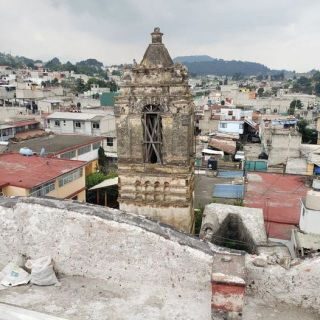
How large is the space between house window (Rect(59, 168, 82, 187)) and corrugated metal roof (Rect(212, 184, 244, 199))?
9.33 meters

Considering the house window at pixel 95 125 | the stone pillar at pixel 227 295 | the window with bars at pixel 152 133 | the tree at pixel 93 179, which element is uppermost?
the window with bars at pixel 152 133

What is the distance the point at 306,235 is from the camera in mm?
14117

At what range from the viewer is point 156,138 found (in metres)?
15.4

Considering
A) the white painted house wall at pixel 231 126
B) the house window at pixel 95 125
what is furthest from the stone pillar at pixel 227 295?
the white painted house wall at pixel 231 126

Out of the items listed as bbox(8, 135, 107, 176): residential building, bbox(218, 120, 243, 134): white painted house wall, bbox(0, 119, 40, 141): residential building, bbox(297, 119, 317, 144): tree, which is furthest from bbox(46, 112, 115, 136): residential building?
bbox(297, 119, 317, 144): tree

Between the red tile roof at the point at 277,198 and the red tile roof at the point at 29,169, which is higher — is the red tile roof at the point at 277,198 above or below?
below

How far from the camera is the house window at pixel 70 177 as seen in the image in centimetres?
2489

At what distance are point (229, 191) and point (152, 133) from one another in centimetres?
1017

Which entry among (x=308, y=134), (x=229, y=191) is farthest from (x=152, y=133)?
(x=308, y=134)

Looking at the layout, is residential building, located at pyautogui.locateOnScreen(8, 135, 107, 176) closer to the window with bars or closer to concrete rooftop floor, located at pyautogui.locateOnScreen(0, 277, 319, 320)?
the window with bars

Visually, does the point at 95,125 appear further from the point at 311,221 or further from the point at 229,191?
the point at 311,221

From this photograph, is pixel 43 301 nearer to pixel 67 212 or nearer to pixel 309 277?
pixel 67 212

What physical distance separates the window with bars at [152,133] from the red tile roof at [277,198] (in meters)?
5.52

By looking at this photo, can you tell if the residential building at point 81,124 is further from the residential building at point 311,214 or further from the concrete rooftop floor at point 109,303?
the concrete rooftop floor at point 109,303
